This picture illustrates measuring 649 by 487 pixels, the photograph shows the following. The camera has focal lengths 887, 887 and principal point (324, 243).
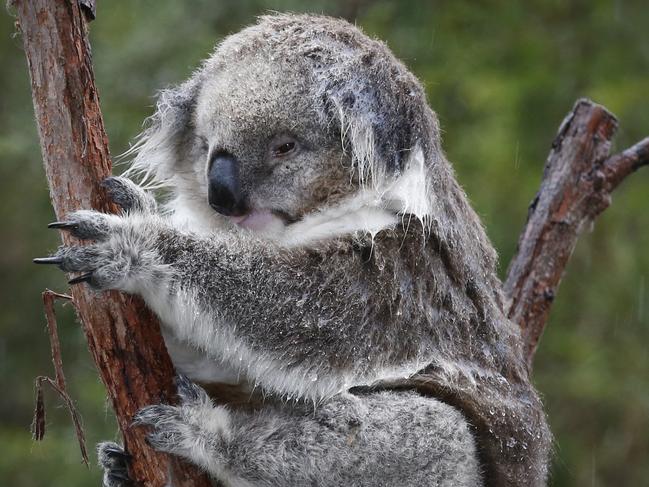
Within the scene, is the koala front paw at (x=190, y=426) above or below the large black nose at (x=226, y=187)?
below

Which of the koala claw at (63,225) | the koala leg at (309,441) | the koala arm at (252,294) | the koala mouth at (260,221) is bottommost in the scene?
the koala leg at (309,441)

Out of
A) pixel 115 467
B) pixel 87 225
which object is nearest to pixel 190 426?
pixel 115 467

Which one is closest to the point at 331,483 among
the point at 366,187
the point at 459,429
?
the point at 459,429

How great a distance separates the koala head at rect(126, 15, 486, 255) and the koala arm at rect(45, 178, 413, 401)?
0.85ft

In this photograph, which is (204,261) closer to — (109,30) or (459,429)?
(459,429)

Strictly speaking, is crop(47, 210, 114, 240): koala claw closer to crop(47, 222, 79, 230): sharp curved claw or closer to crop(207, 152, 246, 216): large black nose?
crop(47, 222, 79, 230): sharp curved claw

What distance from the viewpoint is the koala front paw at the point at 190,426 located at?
2.71 metres

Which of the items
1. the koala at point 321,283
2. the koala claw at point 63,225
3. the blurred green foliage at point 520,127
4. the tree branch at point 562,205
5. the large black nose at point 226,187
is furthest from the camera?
the blurred green foliage at point 520,127

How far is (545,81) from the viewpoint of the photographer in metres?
6.23

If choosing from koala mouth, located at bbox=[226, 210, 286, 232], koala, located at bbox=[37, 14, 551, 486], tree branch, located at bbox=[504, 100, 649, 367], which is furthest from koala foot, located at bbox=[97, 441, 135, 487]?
tree branch, located at bbox=[504, 100, 649, 367]

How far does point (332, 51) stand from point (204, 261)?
968mm

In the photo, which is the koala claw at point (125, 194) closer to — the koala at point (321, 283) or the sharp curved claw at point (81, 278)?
the koala at point (321, 283)

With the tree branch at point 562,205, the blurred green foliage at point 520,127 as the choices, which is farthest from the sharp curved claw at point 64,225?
the blurred green foliage at point 520,127

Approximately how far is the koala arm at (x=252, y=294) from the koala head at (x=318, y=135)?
10.2 inches
